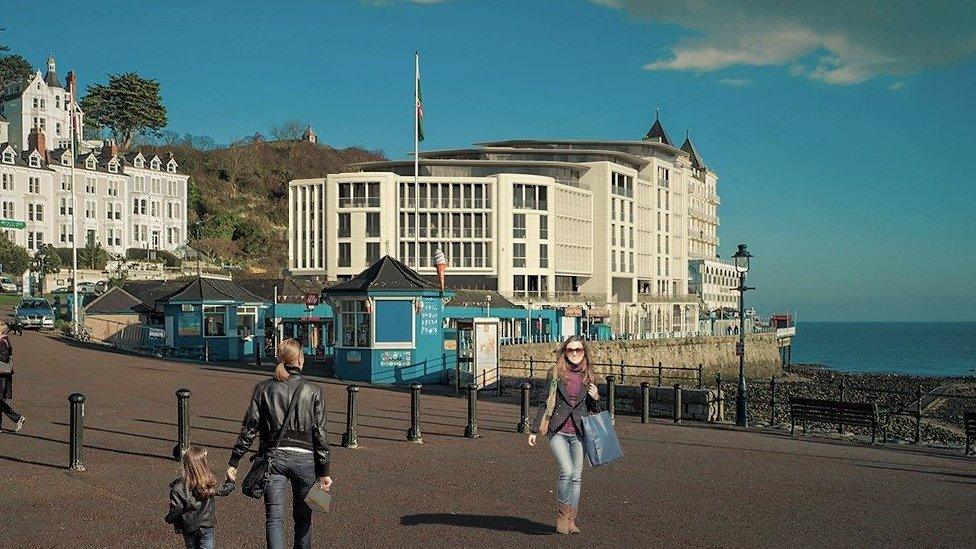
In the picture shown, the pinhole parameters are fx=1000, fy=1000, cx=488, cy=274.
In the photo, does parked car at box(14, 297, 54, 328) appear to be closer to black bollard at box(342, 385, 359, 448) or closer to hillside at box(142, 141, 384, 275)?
hillside at box(142, 141, 384, 275)

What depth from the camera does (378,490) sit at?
41.0 feet

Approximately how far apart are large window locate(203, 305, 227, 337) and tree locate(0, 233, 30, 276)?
41104 millimetres

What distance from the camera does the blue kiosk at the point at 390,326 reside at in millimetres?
32031

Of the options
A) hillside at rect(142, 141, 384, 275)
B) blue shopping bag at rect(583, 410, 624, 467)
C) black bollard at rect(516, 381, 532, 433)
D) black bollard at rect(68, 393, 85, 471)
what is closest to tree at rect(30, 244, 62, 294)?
hillside at rect(142, 141, 384, 275)

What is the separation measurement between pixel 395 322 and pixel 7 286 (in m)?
55.9

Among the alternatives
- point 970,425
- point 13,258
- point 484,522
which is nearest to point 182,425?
point 484,522

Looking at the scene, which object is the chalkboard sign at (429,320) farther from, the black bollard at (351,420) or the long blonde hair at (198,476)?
the long blonde hair at (198,476)

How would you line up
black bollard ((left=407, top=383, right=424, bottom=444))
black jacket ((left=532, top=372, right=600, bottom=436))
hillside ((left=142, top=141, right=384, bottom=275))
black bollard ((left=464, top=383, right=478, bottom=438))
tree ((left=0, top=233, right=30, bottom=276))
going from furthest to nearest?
hillside ((left=142, top=141, right=384, bottom=275)) → tree ((left=0, top=233, right=30, bottom=276)) → black bollard ((left=464, top=383, right=478, bottom=438)) → black bollard ((left=407, top=383, right=424, bottom=444)) → black jacket ((left=532, top=372, right=600, bottom=436))

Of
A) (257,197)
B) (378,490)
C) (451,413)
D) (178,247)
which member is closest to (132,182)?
(178,247)

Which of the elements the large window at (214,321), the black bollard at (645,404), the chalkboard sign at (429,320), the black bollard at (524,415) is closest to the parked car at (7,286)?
the large window at (214,321)

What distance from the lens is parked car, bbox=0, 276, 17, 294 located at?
75.9 m

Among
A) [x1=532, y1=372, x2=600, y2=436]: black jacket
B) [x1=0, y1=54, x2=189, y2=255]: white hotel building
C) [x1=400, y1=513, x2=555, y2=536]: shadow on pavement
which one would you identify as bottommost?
[x1=400, y1=513, x2=555, y2=536]: shadow on pavement

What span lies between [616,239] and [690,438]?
242ft

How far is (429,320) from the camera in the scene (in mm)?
32844
